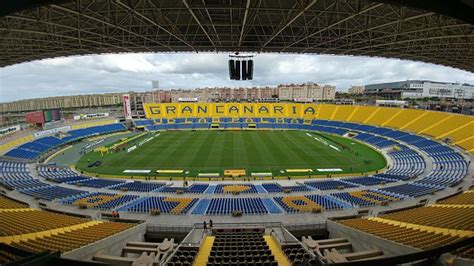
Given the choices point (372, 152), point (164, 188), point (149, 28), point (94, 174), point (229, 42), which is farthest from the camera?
point (372, 152)

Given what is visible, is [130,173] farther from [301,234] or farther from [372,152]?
[372,152]

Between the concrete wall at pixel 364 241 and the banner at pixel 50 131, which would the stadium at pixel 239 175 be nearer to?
the concrete wall at pixel 364 241

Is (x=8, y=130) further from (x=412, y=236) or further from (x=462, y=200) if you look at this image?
(x=462, y=200)

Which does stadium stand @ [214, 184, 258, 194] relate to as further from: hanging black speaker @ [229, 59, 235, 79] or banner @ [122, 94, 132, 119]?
banner @ [122, 94, 132, 119]

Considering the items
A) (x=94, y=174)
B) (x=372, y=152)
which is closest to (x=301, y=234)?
(x=94, y=174)

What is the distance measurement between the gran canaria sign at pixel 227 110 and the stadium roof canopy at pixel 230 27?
45.8 m

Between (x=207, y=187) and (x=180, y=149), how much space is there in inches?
719

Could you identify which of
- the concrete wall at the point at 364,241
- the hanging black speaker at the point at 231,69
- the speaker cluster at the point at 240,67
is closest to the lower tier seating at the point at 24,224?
the concrete wall at the point at 364,241

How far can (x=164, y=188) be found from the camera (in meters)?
23.4

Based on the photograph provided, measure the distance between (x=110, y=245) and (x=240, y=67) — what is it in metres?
15.6

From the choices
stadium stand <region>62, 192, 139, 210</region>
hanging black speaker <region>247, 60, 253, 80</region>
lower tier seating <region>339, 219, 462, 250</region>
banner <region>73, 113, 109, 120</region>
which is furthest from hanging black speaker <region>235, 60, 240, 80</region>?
banner <region>73, 113, 109, 120</region>

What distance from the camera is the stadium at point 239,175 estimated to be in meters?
8.60

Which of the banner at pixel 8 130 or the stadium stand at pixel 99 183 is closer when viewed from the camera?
the stadium stand at pixel 99 183

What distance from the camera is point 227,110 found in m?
72.0
